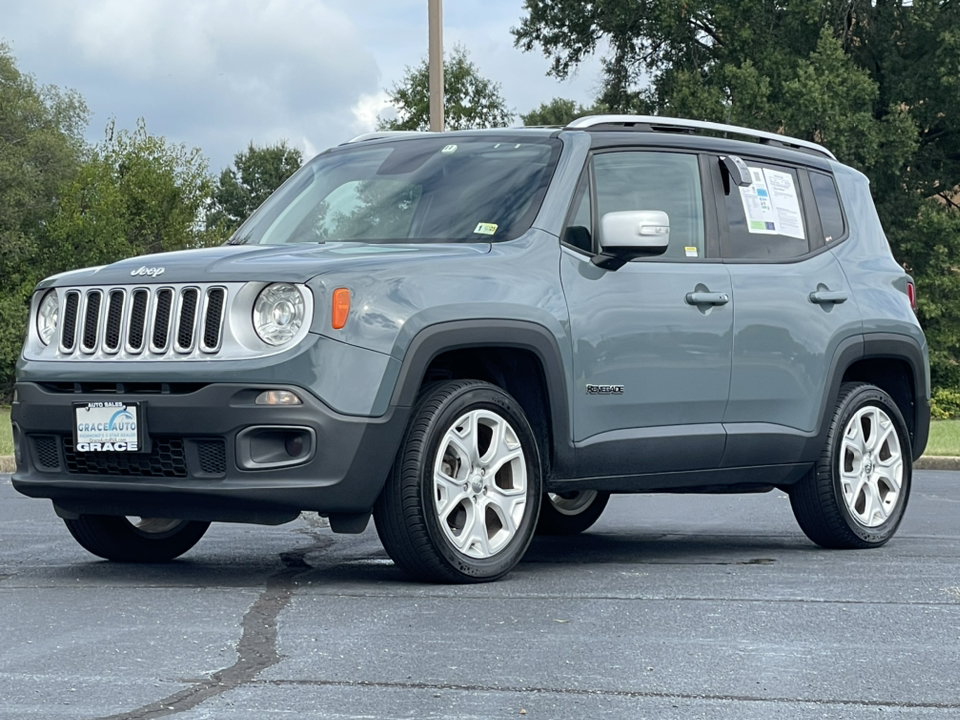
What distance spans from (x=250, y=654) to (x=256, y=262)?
Answer: 184cm

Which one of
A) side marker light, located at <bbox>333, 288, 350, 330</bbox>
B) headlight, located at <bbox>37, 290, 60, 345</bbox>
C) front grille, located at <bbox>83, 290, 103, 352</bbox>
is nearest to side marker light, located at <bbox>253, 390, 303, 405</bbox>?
side marker light, located at <bbox>333, 288, 350, 330</bbox>

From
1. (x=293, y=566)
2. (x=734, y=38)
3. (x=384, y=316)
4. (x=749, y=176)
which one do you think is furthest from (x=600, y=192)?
(x=734, y=38)

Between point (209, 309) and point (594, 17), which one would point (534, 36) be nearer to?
point (594, 17)

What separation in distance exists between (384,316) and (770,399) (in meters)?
2.34

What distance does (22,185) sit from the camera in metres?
41.8

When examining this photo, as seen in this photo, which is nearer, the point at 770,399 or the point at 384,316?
the point at 384,316

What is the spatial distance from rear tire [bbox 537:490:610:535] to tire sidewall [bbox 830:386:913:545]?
143 cm

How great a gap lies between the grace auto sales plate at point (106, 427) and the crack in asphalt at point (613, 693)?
73.5 inches

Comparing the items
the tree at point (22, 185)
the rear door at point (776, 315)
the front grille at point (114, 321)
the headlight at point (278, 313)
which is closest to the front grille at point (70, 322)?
the front grille at point (114, 321)

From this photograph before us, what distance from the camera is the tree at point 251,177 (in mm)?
89750

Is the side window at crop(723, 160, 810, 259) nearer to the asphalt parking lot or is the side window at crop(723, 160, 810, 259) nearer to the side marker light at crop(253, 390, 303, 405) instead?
the asphalt parking lot

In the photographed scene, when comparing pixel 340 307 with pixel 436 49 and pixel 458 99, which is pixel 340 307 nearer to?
pixel 436 49

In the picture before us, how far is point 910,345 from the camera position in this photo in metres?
8.41

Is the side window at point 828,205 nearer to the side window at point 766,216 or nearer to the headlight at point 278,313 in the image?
the side window at point 766,216
